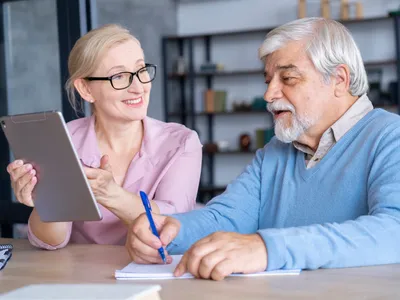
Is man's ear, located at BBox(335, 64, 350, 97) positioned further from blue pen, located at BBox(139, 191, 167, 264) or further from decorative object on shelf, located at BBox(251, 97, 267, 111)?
decorative object on shelf, located at BBox(251, 97, 267, 111)

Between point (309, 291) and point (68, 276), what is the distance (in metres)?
0.57

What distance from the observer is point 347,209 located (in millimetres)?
1738

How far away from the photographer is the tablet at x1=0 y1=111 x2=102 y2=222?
5.01ft

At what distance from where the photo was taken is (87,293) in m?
1.03

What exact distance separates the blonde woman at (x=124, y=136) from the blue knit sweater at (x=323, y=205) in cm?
28

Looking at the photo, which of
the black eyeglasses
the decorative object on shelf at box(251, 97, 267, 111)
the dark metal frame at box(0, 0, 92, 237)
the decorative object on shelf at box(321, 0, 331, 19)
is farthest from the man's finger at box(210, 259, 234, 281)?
the decorative object on shelf at box(321, 0, 331, 19)

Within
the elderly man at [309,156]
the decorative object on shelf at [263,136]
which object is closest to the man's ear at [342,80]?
the elderly man at [309,156]

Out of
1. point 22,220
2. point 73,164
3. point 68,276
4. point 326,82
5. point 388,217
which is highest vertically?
point 326,82

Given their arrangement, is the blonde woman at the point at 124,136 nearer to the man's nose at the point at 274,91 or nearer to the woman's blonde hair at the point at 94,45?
the woman's blonde hair at the point at 94,45

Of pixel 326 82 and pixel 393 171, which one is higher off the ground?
pixel 326 82

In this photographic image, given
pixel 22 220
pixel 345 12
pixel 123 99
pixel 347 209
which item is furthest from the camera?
pixel 345 12

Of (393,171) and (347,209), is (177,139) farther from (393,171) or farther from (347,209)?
(393,171)

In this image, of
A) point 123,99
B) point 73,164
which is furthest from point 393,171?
point 123,99

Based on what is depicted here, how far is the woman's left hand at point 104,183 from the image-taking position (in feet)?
5.88
